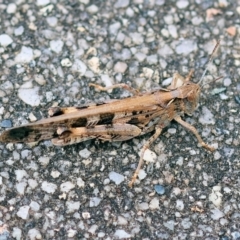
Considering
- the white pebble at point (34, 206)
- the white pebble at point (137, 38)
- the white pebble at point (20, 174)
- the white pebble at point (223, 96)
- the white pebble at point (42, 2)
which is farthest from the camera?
the white pebble at point (42, 2)

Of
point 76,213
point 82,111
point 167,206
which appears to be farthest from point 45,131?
point 167,206

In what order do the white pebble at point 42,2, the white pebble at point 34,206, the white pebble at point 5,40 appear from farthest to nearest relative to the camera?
the white pebble at point 42,2, the white pebble at point 5,40, the white pebble at point 34,206

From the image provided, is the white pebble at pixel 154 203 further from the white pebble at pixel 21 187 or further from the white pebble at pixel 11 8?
the white pebble at pixel 11 8

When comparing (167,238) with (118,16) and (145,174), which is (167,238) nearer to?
(145,174)

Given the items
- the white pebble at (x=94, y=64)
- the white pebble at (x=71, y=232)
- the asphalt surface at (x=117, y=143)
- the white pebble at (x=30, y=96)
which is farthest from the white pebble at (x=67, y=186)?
the white pebble at (x=94, y=64)

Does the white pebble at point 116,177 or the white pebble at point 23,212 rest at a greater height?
the white pebble at point 116,177

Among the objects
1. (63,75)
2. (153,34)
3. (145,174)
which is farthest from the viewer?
(153,34)

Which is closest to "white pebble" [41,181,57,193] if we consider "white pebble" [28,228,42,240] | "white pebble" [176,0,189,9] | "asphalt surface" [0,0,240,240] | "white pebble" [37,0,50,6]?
"asphalt surface" [0,0,240,240]

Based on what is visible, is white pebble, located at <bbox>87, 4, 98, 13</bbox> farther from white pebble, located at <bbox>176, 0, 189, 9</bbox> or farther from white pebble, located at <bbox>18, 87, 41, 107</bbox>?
white pebble, located at <bbox>18, 87, 41, 107</bbox>

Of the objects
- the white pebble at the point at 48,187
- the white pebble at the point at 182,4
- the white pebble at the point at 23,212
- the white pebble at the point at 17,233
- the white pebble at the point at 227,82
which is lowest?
the white pebble at the point at 17,233
